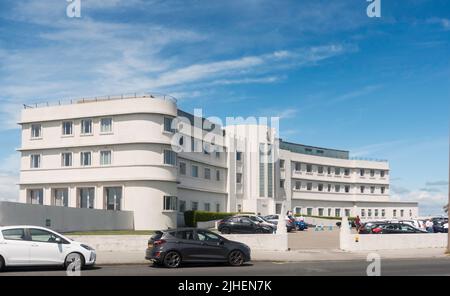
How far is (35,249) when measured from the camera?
20.0 meters

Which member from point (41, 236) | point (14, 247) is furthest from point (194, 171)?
point (14, 247)

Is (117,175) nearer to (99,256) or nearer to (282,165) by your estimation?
(99,256)

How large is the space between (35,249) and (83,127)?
35.8 metres

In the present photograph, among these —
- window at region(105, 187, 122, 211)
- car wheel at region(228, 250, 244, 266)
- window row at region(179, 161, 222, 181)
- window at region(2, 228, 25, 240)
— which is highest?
window row at region(179, 161, 222, 181)

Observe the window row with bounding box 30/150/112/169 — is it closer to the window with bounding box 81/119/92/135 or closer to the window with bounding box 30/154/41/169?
the window with bounding box 30/154/41/169

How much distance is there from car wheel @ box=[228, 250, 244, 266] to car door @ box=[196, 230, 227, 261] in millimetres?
252

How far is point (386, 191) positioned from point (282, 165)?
2813 centimetres

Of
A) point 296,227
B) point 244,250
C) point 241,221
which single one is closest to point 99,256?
point 244,250

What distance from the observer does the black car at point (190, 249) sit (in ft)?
71.8

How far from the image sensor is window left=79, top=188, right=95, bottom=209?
5366 cm

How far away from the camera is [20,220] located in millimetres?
39688

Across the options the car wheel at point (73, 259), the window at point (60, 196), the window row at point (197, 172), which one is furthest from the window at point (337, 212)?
the car wheel at point (73, 259)

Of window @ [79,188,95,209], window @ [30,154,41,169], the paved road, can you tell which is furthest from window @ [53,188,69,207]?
the paved road

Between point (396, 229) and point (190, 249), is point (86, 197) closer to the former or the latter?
point (396, 229)
